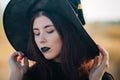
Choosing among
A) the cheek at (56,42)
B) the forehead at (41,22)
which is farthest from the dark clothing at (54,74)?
the forehead at (41,22)

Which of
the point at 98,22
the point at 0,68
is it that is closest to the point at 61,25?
the point at 0,68

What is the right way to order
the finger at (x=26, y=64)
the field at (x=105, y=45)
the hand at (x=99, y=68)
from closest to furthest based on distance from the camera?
the hand at (x=99, y=68)
the finger at (x=26, y=64)
the field at (x=105, y=45)

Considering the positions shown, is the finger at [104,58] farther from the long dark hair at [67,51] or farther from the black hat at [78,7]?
the black hat at [78,7]

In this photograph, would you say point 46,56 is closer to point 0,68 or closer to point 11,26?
point 11,26

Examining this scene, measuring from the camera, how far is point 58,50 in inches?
92.3

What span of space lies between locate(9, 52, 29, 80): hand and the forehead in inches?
9.4

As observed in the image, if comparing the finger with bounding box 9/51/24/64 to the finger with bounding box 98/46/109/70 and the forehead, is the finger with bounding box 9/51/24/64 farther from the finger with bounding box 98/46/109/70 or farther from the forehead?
the finger with bounding box 98/46/109/70

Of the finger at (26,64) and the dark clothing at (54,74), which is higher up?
the finger at (26,64)

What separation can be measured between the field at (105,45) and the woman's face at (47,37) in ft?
17.8

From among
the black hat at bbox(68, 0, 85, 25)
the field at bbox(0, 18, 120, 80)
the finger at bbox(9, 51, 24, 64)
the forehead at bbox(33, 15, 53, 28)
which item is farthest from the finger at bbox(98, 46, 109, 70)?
the field at bbox(0, 18, 120, 80)

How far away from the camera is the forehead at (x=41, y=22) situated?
7.59 ft

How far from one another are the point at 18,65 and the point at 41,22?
1.04 feet

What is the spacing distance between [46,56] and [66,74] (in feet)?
0.47

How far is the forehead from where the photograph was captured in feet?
7.59
